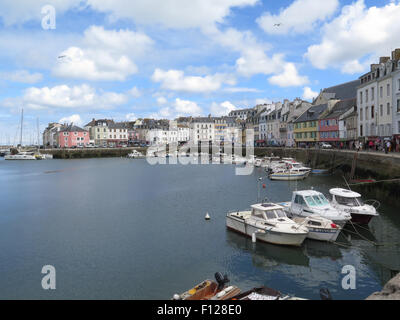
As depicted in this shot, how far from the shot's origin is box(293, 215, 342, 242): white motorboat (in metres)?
18.0

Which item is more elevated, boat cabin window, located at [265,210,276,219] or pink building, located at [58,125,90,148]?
pink building, located at [58,125,90,148]

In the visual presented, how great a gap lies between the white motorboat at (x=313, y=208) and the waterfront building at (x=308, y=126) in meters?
52.3

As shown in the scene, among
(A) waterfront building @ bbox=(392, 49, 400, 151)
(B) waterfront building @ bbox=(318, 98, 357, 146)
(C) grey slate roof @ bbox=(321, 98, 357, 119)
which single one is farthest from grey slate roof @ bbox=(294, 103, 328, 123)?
(A) waterfront building @ bbox=(392, 49, 400, 151)

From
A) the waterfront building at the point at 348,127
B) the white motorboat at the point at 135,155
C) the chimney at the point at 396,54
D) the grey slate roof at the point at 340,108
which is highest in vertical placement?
the chimney at the point at 396,54

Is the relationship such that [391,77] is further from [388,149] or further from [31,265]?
[31,265]

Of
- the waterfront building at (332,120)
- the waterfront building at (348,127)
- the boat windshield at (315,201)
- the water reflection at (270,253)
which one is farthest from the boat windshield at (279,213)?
the waterfront building at (332,120)

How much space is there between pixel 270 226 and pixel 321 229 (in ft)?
9.14

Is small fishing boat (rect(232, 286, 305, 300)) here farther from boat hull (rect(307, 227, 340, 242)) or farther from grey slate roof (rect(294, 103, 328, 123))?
grey slate roof (rect(294, 103, 328, 123))

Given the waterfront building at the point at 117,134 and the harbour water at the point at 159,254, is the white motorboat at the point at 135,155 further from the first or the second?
the harbour water at the point at 159,254

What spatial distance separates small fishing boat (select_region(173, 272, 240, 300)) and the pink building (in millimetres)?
119308

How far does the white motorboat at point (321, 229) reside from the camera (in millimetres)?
18047

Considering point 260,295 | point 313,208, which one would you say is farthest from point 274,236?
point 260,295

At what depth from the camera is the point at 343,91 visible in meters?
72.8

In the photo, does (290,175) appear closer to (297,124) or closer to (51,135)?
(297,124)
